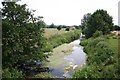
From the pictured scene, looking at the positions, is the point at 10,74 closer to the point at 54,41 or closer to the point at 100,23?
the point at 54,41

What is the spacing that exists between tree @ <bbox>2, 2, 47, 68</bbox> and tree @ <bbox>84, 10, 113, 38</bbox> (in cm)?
3437

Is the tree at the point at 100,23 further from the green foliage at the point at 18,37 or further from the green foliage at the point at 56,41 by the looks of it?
the green foliage at the point at 18,37

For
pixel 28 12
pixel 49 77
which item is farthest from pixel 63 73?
pixel 28 12

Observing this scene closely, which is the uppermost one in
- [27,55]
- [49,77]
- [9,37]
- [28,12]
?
[28,12]

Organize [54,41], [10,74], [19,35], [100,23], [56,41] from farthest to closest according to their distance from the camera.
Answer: [100,23] < [56,41] < [54,41] < [19,35] < [10,74]

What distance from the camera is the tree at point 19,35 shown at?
18.7 meters

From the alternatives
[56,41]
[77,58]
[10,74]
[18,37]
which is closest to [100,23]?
[56,41]

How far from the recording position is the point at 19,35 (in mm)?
20391

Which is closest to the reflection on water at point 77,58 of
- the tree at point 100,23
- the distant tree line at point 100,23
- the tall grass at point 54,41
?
the tall grass at point 54,41

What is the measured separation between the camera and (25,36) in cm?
2141

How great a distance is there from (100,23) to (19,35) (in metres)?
37.6

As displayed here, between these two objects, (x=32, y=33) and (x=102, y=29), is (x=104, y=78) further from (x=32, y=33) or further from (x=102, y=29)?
(x=102, y=29)

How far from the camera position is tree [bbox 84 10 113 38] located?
184 ft

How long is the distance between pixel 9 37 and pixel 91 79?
6536 mm
